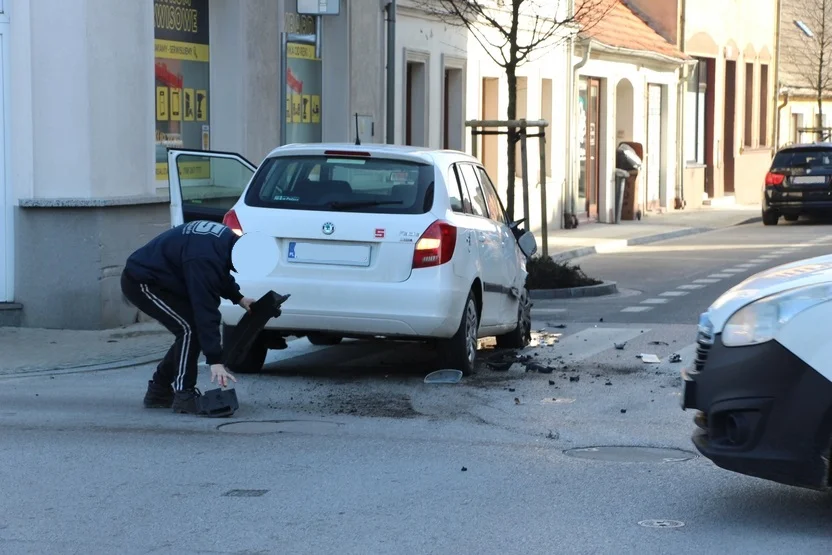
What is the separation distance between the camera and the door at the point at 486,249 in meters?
11.2

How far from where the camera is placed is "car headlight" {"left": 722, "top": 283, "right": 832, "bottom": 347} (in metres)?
6.22

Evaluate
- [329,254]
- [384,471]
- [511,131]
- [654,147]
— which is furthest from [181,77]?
[654,147]

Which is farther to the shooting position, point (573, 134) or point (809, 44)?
point (809, 44)

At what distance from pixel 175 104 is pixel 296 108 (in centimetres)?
377

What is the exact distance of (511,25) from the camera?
21.6m

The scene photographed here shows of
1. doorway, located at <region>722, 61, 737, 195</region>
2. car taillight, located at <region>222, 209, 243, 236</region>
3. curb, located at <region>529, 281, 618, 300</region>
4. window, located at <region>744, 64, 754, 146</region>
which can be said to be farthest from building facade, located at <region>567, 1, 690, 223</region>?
car taillight, located at <region>222, 209, 243, 236</region>

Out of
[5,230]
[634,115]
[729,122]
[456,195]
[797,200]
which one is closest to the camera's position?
[456,195]

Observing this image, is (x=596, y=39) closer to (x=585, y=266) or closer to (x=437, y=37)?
(x=437, y=37)

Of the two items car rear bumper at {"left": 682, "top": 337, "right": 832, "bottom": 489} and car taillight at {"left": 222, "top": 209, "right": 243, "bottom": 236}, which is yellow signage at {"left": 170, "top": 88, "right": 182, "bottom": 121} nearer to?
car taillight at {"left": 222, "top": 209, "right": 243, "bottom": 236}

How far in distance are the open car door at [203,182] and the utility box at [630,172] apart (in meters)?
20.2

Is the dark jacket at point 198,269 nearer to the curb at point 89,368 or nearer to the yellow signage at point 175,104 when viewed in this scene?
the curb at point 89,368

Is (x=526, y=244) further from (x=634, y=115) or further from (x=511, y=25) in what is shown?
(x=634, y=115)

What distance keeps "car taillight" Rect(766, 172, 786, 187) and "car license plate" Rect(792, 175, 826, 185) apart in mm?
294

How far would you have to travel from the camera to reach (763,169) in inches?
1826
